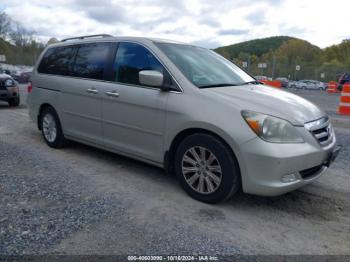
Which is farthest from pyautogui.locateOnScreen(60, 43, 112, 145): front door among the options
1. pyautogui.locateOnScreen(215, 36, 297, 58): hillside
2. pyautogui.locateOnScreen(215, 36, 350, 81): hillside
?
pyautogui.locateOnScreen(215, 36, 297, 58): hillside

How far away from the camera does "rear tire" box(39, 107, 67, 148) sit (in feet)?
17.9

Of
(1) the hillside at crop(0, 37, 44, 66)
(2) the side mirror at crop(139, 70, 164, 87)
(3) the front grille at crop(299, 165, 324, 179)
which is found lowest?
(3) the front grille at crop(299, 165, 324, 179)

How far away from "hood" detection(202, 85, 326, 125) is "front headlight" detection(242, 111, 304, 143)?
0.21 feet

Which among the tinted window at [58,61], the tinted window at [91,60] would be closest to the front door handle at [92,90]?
the tinted window at [91,60]

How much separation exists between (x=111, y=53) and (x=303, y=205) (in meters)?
3.09

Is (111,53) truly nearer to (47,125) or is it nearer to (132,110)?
(132,110)

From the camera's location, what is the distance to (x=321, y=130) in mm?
3594

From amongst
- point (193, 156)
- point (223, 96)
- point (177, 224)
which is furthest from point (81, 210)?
point (223, 96)

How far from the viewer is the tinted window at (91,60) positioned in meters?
4.64

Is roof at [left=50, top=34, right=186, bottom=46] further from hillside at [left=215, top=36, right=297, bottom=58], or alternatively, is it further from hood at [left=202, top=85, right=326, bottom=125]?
hillside at [left=215, top=36, right=297, bottom=58]

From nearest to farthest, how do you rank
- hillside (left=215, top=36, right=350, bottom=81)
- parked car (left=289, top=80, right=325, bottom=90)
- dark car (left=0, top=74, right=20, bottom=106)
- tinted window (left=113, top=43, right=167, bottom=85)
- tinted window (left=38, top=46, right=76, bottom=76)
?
tinted window (left=113, top=43, right=167, bottom=85), tinted window (left=38, top=46, right=76, bottom=76), dark car (left=0, top=74, right=20, bottom=106), parked car (left=289, top=80, right=325, bottom=90), hillside (left=215, top=36, right=350, bottom=81)

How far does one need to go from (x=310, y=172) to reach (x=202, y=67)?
1.80 metres

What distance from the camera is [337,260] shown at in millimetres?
2635

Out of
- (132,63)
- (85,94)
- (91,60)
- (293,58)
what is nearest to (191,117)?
(132,63)
